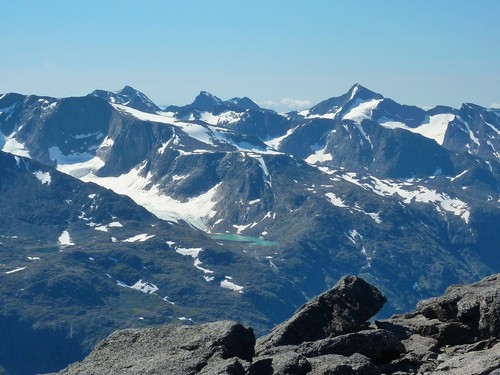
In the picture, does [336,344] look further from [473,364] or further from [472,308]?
[472,308]

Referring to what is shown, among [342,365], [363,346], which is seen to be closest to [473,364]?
[342,365]

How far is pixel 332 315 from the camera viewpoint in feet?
113

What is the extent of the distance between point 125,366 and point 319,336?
772 centimetres

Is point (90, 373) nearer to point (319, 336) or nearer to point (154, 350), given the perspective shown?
point (154, 350)

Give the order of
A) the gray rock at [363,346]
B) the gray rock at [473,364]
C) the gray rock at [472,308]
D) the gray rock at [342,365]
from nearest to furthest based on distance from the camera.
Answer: the gray rock at [473,364], the gray rock at [342,365], the gray rock at [363,346], the gray rock at [472,308]

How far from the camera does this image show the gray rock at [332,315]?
110 ft

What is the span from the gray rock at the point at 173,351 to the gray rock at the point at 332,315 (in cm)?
244

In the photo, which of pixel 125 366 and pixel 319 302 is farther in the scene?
pixel 319 302

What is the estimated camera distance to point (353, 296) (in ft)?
116

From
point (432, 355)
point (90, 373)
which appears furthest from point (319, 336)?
point (90, 373)

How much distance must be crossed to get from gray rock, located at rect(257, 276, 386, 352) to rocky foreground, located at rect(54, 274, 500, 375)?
1.5 inches

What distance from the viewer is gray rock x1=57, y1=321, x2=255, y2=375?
2859 centimetres

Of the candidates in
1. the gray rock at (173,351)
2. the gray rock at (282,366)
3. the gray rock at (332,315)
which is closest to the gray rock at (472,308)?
the gray rock at (332,315)

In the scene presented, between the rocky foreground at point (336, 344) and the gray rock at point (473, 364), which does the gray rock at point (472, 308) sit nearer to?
the rocky foreground at point (336, 344)
